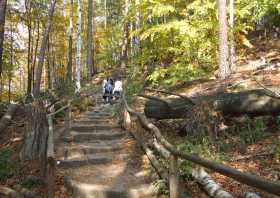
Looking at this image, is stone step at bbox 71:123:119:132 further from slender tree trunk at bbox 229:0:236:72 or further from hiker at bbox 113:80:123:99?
slender tree trunk at bbox 229:0:236:72

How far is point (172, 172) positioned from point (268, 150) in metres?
3.68

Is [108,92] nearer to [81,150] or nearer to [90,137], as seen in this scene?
[90,137]

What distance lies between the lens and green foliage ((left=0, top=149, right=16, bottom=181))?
8.40m

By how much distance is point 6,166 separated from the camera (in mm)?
8766

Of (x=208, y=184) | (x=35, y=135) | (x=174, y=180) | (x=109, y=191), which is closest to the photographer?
(x=174, y=180)

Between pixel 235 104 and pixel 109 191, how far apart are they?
186 inches

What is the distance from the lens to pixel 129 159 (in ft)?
30.6

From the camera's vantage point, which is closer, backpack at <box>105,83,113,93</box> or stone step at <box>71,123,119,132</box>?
stone step at <box>71,123,119,132</box>

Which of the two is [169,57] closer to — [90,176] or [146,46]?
[146,46]

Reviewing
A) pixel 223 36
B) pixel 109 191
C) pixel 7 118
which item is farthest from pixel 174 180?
pixel 223 36

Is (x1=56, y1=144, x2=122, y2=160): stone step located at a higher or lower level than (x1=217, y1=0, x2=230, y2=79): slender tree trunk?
lower

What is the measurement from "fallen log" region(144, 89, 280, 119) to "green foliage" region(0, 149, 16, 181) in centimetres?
445

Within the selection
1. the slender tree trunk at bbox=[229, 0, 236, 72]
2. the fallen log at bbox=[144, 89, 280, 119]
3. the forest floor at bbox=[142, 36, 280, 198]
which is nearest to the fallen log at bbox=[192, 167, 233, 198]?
the forest floor at bbox=[142, 36, 280, 198]

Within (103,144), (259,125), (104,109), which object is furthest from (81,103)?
(259,125)
